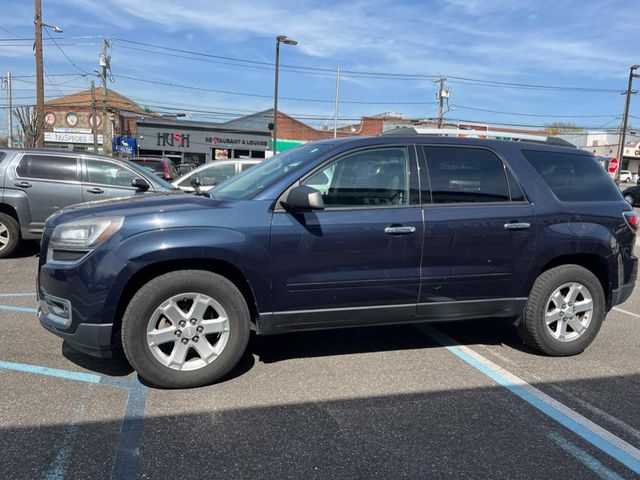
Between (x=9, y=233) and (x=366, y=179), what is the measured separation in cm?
666

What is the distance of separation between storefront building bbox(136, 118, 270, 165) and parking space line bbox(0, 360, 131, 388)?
145ft

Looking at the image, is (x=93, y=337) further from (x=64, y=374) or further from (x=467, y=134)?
(x=467, y=134)

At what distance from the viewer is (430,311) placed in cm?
418

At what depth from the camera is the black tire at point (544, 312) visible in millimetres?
4461

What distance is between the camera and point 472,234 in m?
4.13

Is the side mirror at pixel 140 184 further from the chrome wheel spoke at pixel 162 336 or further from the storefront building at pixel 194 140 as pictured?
the storefront building at pixel 194 140

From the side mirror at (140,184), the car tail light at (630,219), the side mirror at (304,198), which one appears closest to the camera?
the side mirror at (304,198)

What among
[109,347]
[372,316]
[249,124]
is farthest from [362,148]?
[249,124]

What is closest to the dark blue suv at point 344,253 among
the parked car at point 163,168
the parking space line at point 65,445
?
the parking space line at point 65,445

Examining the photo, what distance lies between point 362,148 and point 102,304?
220cm

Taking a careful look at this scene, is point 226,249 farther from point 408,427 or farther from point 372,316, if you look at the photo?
point 408,427

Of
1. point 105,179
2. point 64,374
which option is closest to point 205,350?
point 64,374

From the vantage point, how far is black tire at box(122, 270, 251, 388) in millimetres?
3502

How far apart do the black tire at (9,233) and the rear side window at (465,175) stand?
22.7 ft
